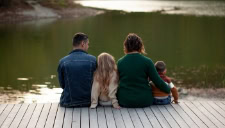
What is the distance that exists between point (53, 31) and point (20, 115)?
74.0ft

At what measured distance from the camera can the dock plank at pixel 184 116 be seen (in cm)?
569

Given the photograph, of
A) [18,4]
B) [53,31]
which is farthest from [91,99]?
[18,4]

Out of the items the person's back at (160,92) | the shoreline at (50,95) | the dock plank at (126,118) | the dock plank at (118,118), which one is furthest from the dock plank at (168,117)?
the shoreline at (50,95)

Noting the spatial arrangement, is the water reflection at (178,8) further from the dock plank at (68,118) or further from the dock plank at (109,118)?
the dock plank at (68,118)

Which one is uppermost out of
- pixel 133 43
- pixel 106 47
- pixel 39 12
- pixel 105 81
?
pixel 133 43

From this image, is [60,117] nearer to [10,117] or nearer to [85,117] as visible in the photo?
[85,117]

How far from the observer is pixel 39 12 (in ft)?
124

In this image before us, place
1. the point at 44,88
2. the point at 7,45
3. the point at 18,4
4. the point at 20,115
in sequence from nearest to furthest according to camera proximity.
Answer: the point at 20,115, the point at 44,88, the point at 7,45, the point at 18,4

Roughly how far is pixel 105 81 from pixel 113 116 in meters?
0.64

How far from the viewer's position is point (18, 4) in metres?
38.0

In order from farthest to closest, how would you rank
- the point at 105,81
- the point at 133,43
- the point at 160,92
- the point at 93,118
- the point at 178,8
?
1. the point at 178,8
2. the point at 160,92
3. the point at 105,81
4. the point at 133,43
5. the point at 93,118

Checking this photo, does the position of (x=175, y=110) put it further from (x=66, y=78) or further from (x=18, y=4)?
(x=18, y=4)

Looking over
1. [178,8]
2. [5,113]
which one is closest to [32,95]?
[5,113]

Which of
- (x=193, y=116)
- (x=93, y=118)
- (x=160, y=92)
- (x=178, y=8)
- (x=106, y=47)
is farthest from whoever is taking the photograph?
(x=178, y=8)
